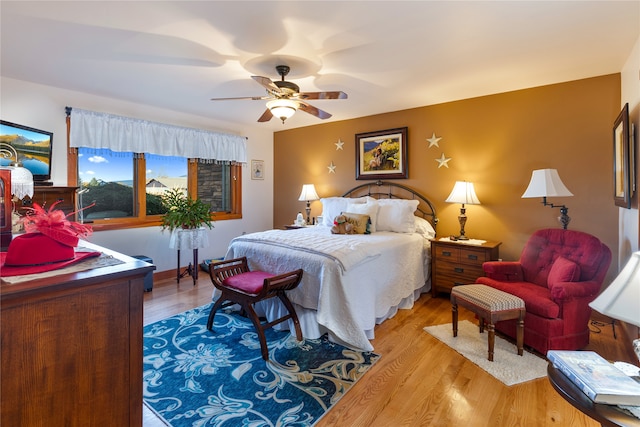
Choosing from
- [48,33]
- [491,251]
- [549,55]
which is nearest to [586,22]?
[549,55]

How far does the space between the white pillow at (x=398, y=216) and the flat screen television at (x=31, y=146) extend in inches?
152

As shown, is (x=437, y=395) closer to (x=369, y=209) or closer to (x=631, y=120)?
(x=369, y=209)

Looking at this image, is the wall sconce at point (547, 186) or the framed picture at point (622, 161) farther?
the wall sconce at point (547, 186)

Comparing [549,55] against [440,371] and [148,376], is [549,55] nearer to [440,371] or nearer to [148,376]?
[440,371]

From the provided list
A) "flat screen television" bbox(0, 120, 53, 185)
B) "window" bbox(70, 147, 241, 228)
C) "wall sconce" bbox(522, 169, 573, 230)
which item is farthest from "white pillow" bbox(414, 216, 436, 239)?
"flat screen television" bbox(0, 120, 53, 185)

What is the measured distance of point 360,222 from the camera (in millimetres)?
3867

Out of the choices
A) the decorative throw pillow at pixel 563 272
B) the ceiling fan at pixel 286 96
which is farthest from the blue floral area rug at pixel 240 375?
the ceiling fan at pixel 286 96

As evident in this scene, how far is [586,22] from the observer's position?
218 centimetres

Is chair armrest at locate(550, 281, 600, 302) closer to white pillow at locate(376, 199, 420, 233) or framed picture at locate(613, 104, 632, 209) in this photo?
framed picture at locate(613, 104, 632, 209)

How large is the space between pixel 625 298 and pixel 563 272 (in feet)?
5.47

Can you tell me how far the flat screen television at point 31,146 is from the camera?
9.96ft

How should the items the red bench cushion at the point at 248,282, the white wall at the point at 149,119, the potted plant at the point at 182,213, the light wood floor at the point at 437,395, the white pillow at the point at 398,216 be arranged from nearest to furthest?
the light wood floor at the point at 437,395 → the red bench cushion at the point at 248,282 → the white wall at the point at 149,119 → the white pillow at the point at 398,216 → the potted plant at the point at 182,213

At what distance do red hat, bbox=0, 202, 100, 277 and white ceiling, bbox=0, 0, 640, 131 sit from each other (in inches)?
59.9

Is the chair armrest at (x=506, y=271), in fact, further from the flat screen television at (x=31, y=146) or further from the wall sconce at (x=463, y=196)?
the flat screen television at (x=31, y=146)
